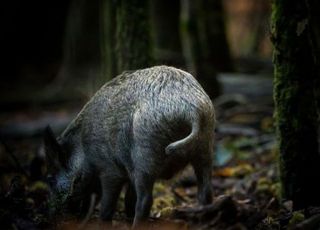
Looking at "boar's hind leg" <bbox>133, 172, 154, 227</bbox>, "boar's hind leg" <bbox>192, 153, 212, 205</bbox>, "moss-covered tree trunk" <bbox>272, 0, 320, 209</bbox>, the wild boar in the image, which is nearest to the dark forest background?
"moss-covered tree trunk" <bbox>272, 0, 320, 209</bbox>

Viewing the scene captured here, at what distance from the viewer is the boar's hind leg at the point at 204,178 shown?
562cm

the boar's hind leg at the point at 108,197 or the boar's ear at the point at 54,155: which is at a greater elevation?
the boar's ear at the point at 54,155

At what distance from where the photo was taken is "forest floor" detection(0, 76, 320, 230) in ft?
15.7

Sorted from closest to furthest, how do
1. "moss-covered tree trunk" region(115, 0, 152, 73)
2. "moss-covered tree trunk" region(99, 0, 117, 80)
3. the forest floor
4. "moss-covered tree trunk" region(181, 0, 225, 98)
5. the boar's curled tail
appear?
1. the forest floor
2. the boar's curled tail
3. "moss-covered tree trunk" region(115, 0, 152, 73)
4. "moss-covered tree trunk" region(99, 0, 117, 80)
5. "moss-covered tree trunk" region(181, 0, 225, 98)

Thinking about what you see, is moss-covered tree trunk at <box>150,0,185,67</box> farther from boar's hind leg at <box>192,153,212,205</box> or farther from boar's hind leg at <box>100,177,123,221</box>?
boar's hind leg at <box>192,153,212,205</box>

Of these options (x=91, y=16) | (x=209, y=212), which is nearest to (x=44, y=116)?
(x=91, y=16)

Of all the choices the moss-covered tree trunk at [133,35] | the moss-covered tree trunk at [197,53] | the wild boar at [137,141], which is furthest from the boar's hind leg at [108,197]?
the moss-covered tree trunk at [197,53]

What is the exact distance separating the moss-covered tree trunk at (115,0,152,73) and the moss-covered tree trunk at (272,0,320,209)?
7.02ft

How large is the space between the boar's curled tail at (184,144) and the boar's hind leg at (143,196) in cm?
49

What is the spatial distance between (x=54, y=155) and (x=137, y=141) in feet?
4.21

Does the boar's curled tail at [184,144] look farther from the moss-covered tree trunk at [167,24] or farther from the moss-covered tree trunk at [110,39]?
the moss-covered tree trunk at [167,24]

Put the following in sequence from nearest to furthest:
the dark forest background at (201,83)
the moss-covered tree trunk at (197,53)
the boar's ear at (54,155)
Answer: the dark forest background at (201,83)
the boar's ear at (54,155)
the moss-covered tree trunk at (197,53)

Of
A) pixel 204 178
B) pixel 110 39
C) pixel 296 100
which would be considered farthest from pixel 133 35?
pixel 204 178

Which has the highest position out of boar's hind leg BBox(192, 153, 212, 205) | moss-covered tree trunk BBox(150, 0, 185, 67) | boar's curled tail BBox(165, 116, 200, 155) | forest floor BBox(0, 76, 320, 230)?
moss-covered tree trunk BBox(150, 0, 185, 67)
